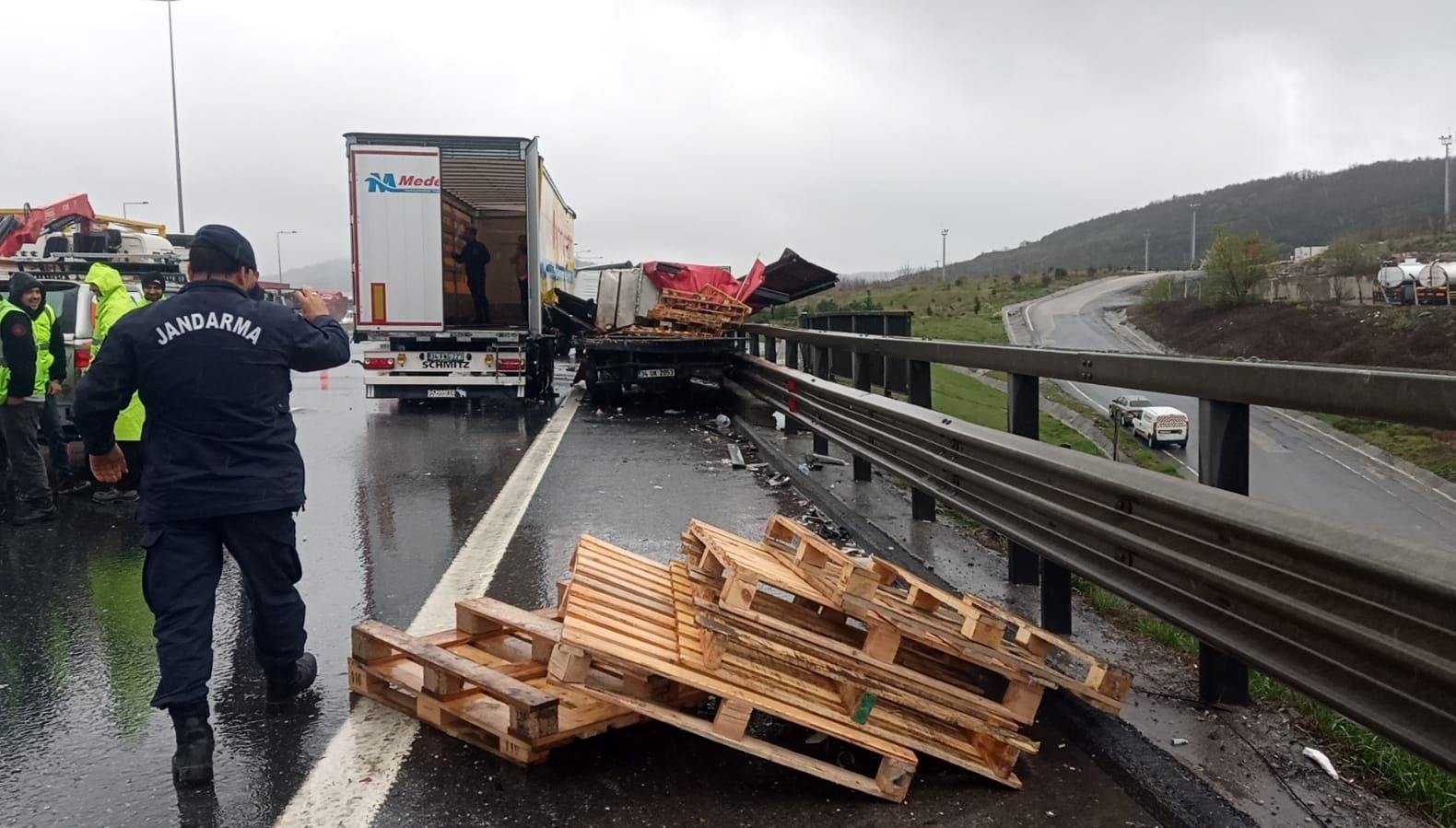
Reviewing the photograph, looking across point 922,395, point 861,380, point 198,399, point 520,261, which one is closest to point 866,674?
point 198,399

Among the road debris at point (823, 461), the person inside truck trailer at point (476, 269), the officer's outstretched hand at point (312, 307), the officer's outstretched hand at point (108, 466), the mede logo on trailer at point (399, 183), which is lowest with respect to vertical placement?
the road debris at point (823, 461)

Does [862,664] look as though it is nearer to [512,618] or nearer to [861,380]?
[512,618]

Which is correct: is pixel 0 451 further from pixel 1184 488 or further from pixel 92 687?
pixel 1184 488

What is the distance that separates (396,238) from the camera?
1453 cm

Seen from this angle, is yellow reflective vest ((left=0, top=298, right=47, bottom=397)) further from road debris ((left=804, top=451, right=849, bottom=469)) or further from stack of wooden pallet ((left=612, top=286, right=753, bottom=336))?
stack of wooden pallet ((left=612, top=286, right=753, bottom=336))

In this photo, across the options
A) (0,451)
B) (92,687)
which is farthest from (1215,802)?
(0,451)

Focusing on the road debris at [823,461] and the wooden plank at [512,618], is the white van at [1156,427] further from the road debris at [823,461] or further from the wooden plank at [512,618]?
the wooden plank at [512,618]

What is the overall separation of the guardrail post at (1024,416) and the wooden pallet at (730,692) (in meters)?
2.03

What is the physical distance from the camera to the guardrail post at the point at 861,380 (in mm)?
8359

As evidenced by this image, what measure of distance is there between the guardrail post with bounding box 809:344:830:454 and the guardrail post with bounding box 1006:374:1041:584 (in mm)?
4296

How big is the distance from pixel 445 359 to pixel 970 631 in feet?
41.4

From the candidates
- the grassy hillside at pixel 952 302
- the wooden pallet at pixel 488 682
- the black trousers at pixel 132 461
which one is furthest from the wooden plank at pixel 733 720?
the grassy hillside at pixel 952 302

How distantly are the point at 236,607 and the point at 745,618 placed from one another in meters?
3.36

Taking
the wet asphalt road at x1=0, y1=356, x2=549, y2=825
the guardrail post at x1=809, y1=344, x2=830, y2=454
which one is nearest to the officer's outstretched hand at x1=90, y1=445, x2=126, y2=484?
the wet asphalt road at x1=0, y1=356, x2=549, y2=825
